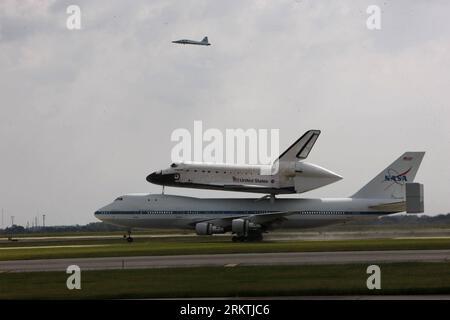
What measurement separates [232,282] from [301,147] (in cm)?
4410

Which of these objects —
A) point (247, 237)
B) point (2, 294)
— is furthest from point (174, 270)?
point (247, 237)

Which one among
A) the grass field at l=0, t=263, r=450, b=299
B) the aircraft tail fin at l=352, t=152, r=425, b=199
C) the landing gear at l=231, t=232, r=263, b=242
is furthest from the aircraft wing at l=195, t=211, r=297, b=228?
the grass field at l=0, t=263, r=450, b=299

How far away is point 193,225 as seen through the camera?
63094mm

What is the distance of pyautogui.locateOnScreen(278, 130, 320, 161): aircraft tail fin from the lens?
68.3 meters

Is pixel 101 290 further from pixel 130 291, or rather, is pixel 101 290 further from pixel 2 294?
pixel 2 294

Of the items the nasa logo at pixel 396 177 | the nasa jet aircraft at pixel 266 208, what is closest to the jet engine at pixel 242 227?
the nasa jet aircraft at pixel 266 208

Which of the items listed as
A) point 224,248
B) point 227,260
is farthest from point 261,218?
point 227,260

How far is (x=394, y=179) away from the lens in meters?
63.8

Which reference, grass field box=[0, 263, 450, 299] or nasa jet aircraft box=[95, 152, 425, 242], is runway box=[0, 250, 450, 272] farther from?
nasa jet aircraft box=[95, 152, 425, 242]

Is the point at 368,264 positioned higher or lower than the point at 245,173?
lower

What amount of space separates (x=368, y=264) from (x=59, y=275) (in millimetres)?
11917

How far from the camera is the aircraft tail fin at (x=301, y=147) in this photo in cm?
6831
